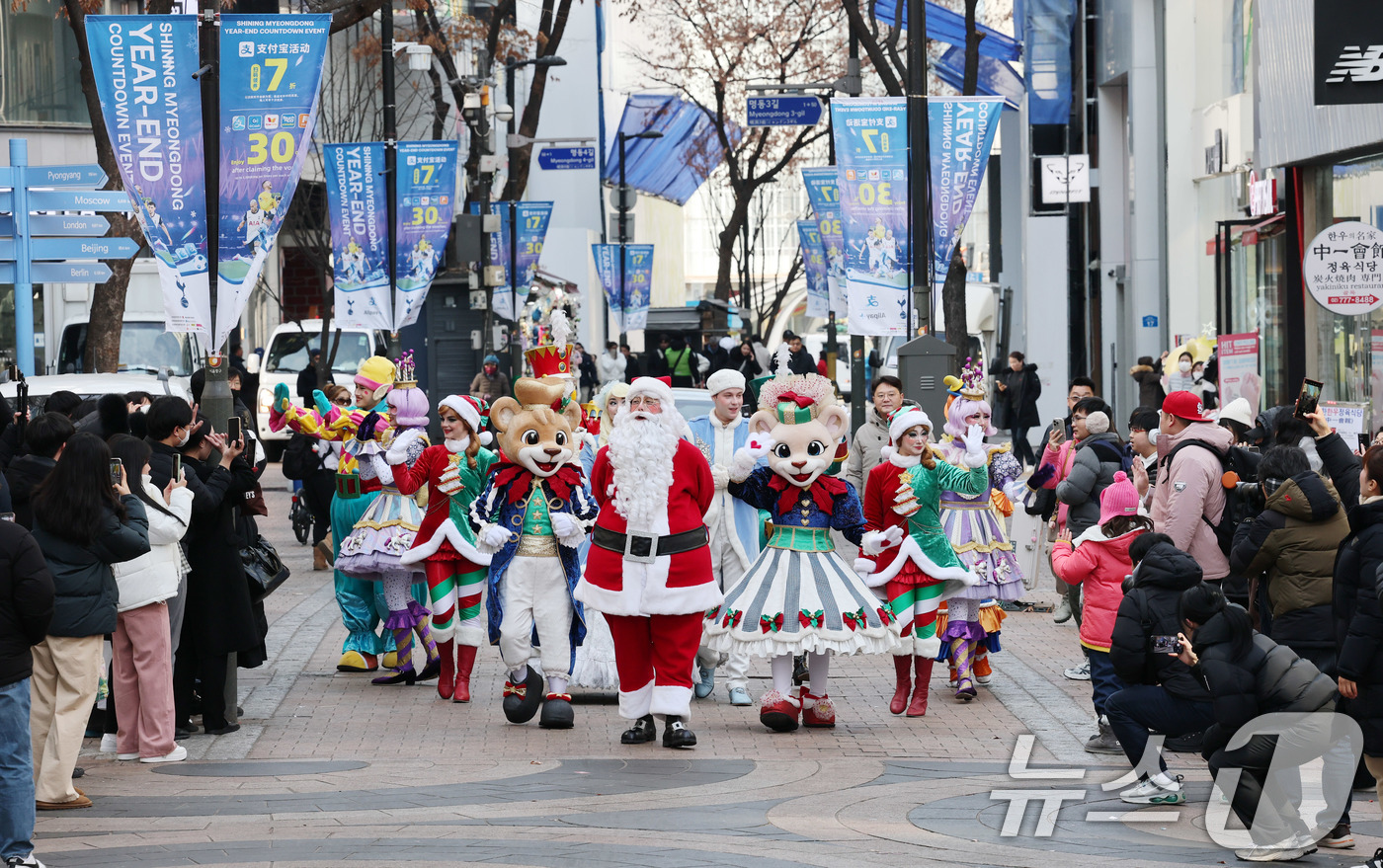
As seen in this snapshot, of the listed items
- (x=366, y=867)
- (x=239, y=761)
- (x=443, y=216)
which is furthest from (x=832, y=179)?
(x=366, y=867)

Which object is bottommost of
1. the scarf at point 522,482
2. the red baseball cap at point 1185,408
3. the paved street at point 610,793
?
the paved street at point 610,793

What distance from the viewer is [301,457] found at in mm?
13281

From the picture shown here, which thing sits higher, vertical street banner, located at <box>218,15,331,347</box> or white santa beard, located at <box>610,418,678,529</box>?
vertical street banner, located at <box>218,15,331,347</box>

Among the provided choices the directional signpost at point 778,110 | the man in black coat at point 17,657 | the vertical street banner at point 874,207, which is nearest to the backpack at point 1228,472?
the man in black coat at point 17,657

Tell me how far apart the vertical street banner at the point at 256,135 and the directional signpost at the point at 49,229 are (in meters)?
2.36

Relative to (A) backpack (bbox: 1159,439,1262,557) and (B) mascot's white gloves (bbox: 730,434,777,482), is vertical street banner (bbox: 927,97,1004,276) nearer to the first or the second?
(A) backpack (bbox: 1159,439,1262,557)

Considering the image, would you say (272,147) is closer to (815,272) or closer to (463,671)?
(463,671)

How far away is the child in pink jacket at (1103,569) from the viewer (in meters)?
8.95

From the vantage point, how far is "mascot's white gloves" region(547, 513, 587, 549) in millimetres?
9734

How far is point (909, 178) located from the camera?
58.5 feet

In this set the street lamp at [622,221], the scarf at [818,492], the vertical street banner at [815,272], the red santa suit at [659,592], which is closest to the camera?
the red santa suit at [659,592]

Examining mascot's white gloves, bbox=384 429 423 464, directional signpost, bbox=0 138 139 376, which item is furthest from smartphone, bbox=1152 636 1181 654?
directional signpost, bbox=0 138 139 376

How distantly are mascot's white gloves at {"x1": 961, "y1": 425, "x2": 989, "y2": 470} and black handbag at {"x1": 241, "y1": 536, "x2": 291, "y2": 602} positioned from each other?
13.2 ft

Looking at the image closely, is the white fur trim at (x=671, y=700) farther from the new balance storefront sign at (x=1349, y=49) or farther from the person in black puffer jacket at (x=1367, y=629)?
the new balance storefront sign at (x=1349, y=49)
